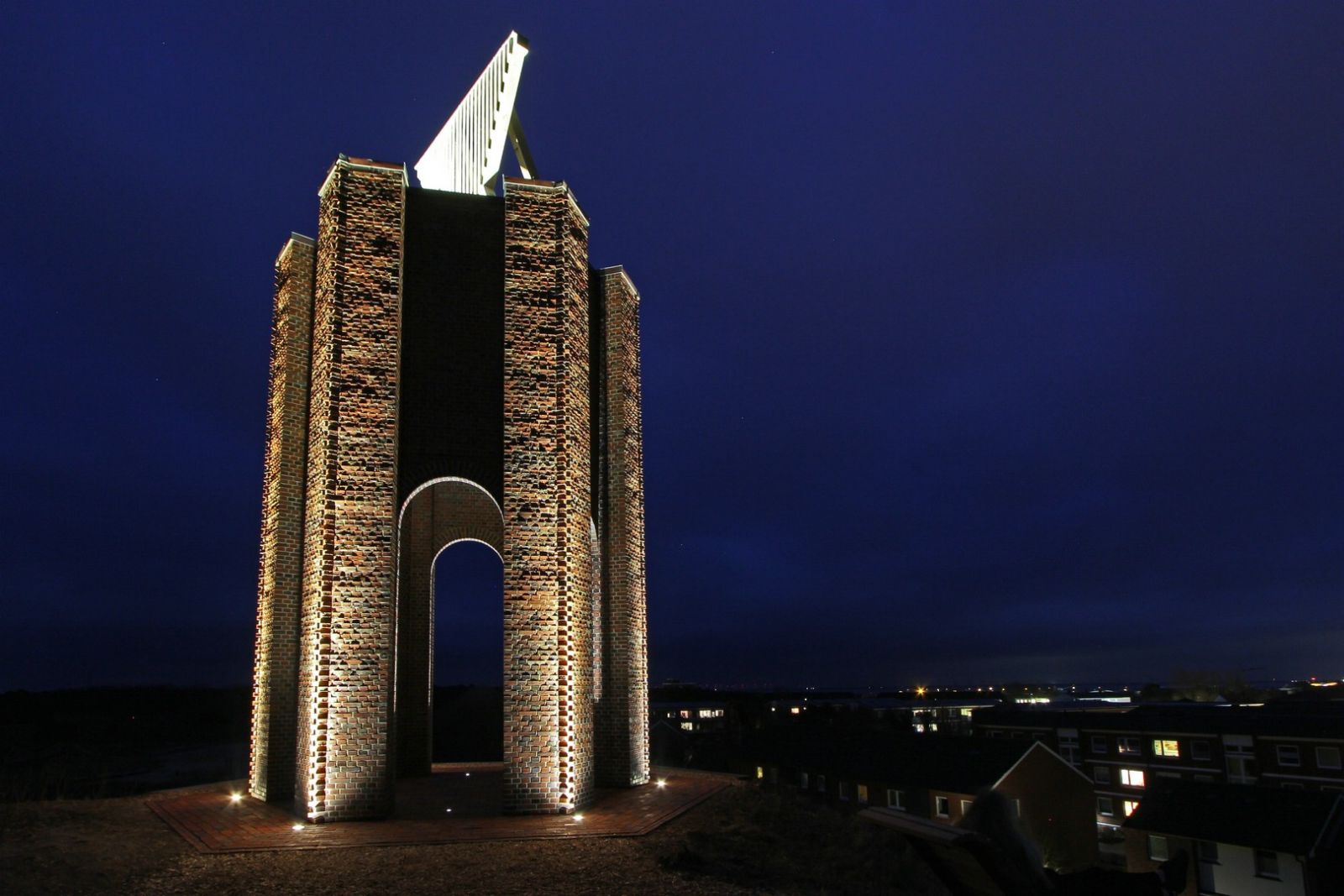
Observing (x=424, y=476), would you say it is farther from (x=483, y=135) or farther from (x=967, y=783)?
(x=967, y=783)

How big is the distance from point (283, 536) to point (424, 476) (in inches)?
119

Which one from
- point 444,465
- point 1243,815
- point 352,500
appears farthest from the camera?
point 1243,815

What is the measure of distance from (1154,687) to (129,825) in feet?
513

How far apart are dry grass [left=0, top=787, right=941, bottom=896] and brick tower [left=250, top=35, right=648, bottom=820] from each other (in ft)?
7.01

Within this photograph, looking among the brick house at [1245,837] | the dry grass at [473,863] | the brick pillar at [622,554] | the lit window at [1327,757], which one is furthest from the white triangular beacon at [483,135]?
the lit window at [1327,757]

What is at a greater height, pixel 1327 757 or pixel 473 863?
pixel 473 863

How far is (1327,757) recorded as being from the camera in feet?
129

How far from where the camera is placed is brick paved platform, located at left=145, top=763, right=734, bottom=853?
10750mm

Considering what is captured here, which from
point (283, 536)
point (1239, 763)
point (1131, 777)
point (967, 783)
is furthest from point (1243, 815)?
point (283, 536)

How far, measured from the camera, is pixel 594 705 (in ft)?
51.0

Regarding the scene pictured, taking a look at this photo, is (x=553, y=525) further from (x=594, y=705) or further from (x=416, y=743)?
(x=416, y=743)

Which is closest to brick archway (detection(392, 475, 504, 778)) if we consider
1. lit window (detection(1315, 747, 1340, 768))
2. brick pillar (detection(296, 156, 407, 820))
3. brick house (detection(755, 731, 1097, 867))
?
brick pillar (detection(296, 156, 407, 820))

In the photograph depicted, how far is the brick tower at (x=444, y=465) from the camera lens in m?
12.5

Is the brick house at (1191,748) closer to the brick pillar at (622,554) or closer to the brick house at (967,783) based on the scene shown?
the brick house at (967,783)
